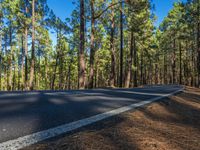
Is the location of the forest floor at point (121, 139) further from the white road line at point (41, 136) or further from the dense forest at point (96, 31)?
the dense forest at point (96, 31)

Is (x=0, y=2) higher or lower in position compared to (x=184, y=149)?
higher

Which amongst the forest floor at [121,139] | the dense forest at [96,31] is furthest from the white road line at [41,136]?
the dense forest at [96,31]

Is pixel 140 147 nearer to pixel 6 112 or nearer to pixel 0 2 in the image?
pixel 6 112

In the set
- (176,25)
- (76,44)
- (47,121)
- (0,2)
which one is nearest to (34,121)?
(47,121)

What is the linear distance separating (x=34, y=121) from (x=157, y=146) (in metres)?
2.33

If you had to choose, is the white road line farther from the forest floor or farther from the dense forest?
the dense forest

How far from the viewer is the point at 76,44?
4653 cm

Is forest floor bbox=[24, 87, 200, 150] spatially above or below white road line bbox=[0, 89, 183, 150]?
below

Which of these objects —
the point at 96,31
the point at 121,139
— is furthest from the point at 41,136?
the point at 96,31

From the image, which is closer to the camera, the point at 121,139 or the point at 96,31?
the point at 121,139

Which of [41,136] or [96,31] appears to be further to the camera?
[96,31]

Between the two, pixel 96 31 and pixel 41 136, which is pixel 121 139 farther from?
pixel 96 31

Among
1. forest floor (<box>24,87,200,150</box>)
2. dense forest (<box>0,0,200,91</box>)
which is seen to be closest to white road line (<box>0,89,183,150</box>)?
forest floor (<box>24,87,200,150</box>)

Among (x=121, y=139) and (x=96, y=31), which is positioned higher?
(x=96, y=31)
